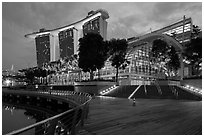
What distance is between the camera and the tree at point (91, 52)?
41.6 meters

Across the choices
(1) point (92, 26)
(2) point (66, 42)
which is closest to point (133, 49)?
(1) point (92, 26)

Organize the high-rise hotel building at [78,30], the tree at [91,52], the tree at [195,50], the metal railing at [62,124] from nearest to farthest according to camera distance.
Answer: the metal railing at [62,124], the tree at [195,50], the tree at [91,52], the high-rise hotel building at [78,30]

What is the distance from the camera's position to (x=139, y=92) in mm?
32125

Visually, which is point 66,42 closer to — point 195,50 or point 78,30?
point 78,30

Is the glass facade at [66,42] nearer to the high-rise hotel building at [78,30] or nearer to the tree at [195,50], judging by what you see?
the high-rise hotel building at [78,30]

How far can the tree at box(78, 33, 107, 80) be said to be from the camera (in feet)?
137

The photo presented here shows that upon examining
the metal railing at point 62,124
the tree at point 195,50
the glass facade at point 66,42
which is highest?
the glass facade at point 66,42

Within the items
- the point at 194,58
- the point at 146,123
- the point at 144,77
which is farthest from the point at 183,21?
the point at 146,123

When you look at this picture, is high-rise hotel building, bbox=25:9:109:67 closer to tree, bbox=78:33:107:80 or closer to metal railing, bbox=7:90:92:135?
tree, bbox=78:33:107:80

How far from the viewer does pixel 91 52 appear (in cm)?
4194

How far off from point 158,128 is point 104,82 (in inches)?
1245

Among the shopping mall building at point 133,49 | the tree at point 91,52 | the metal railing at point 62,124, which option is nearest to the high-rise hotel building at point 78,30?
the shopping mall building at point 133,49

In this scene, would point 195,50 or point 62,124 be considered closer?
point 62,124

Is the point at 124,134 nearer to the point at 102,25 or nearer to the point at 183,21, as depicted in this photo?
the point at 183,21
